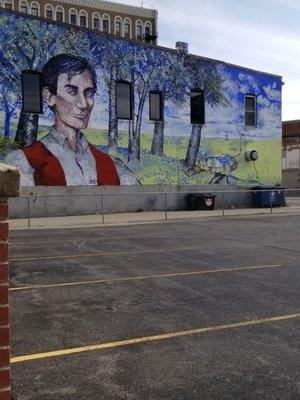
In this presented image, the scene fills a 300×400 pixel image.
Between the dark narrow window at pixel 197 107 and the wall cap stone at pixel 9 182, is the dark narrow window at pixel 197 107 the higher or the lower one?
the higher one

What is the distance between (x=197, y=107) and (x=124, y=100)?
4.77m

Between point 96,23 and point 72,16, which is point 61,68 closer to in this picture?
point 72,16

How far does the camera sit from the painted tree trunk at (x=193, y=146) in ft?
89.9

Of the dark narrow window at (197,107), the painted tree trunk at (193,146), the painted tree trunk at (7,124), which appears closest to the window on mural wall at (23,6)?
the dark narrow window at (197,107)

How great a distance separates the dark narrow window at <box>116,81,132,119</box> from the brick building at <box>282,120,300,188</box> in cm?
2860

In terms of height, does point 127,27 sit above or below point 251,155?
above

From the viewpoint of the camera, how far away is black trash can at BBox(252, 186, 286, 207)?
28.7 m

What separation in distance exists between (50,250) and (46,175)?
32.8ft

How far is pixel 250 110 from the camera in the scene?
30.7m

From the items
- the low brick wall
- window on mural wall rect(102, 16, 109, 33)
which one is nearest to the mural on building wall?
the low brick wall

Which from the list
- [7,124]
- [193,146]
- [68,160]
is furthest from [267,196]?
[7,124]

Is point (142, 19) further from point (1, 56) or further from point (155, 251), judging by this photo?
point (155, 251)

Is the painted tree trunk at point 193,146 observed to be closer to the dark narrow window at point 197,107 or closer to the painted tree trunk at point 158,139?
the dark narrow window at point 197,107

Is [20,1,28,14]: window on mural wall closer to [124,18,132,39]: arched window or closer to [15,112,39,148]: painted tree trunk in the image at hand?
[124,18,132,39]: arched window
